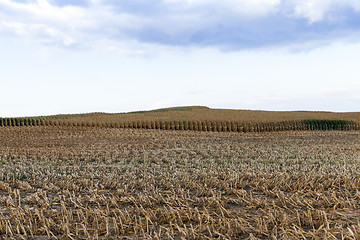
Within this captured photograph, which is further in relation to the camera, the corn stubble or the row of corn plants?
the row of corn plants

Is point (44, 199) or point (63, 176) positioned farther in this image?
point (63, 176)

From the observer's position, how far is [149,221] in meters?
5.68

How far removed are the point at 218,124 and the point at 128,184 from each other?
2387 centimetres

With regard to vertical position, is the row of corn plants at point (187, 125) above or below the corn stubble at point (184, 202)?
above

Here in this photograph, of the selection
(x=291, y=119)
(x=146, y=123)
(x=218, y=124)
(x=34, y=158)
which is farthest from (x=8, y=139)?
(x=291, y=119)

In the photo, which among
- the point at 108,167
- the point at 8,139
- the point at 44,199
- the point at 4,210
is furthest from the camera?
the point at 8,139

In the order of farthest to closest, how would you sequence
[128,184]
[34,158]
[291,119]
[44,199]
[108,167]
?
1. [291,119]
2. [34,158]
3. [108,167]
4. [128,184]
5. [44,199]

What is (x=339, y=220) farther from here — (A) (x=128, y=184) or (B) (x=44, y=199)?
(B) (x=44, y=199)

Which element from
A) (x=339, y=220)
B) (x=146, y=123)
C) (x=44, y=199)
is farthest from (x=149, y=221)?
(x=146, y=123)

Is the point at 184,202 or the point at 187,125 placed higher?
the point at 187,125

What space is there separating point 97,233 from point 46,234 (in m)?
0.79

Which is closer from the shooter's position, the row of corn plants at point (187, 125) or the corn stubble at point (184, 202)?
the corn stubble at point (184, 202)

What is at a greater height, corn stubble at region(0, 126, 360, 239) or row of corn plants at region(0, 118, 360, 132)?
row of corn plants at region(0, 118, 360, 132)

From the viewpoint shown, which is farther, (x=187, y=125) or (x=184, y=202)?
(x=187, y=125)
